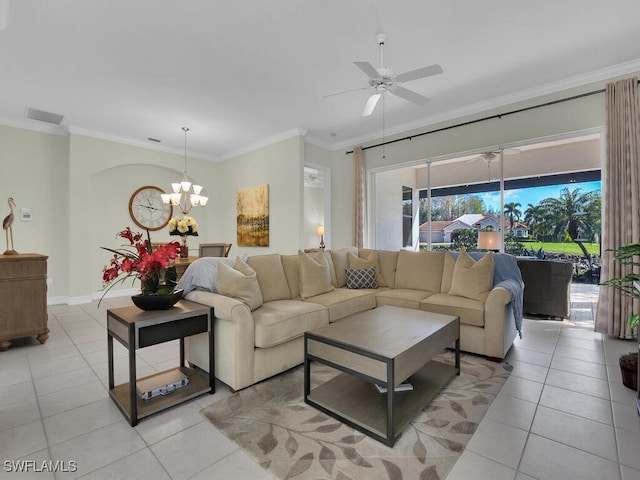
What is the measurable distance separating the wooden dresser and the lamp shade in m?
5.49

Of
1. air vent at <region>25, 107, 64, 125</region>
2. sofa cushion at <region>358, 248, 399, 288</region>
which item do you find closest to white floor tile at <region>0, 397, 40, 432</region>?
sofa cushion at <region>358, 248, 399, 288</region>

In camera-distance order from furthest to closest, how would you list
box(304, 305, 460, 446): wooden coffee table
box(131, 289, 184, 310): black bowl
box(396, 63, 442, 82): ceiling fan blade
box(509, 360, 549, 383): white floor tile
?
box(396, 63, 442, 82): ceiling fan blade, box(509, 360, 549, 383): white floor tile, box(131, 289, 184, 310): black bowl, box(304, 305, 460, 446): wooden coffee table

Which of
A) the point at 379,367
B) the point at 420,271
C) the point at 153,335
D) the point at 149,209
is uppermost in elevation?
the point at 149,209

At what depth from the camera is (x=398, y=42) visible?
2928mm

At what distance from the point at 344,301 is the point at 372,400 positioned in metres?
1.20

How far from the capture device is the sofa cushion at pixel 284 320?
2304 millimetres

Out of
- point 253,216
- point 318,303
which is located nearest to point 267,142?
point 253,216

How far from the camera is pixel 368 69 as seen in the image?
258cm

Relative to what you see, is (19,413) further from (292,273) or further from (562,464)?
(562,464)

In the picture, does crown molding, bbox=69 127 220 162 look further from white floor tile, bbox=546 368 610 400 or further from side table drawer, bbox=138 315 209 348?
white floor tile, bbox=546 368 610 400

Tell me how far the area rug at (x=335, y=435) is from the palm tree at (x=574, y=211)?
271cm

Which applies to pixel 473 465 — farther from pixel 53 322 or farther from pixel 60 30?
pixel 53 322

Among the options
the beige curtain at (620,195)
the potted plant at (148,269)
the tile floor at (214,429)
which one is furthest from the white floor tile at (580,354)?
the potted plant at (148,269)

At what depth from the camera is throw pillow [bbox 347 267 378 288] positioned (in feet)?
12.8
